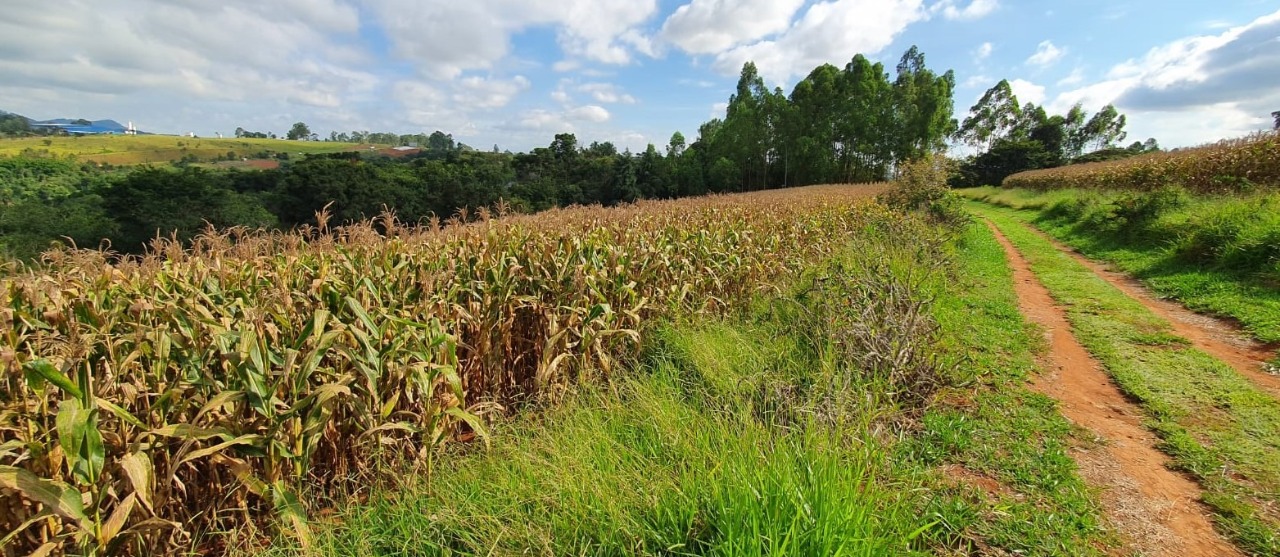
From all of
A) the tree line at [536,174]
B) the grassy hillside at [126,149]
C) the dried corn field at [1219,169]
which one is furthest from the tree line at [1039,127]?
the grassy hillside at [126,149]

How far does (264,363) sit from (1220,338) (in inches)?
313

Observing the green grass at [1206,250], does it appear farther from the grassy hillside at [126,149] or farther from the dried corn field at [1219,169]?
the grassy hillside at [126,149]

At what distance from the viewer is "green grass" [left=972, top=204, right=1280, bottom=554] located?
2477 millimetres

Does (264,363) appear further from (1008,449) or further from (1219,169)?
(1219,169)

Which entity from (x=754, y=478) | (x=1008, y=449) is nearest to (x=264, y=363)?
(x=754, y=478)

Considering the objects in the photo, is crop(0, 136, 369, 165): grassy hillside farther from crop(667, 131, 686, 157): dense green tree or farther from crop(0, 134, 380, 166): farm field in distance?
crop(667, 131, 686, 157): dense green tree

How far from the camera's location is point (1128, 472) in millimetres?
2807

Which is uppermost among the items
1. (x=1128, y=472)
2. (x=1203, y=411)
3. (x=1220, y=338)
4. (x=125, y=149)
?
(x=125, y=149)

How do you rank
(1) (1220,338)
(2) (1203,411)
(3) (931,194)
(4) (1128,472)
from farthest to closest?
(3) (931,194) → (1) (1220,338) → (2) (1203,411) → (4) (1128,472)

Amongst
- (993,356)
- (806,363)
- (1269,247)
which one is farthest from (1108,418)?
(1269,247)

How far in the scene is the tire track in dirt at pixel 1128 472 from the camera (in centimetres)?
229

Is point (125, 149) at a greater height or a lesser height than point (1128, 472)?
greater

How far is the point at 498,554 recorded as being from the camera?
1.99 meters

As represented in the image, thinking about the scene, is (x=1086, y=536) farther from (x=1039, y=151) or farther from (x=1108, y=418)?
(x=1039, y=151)
